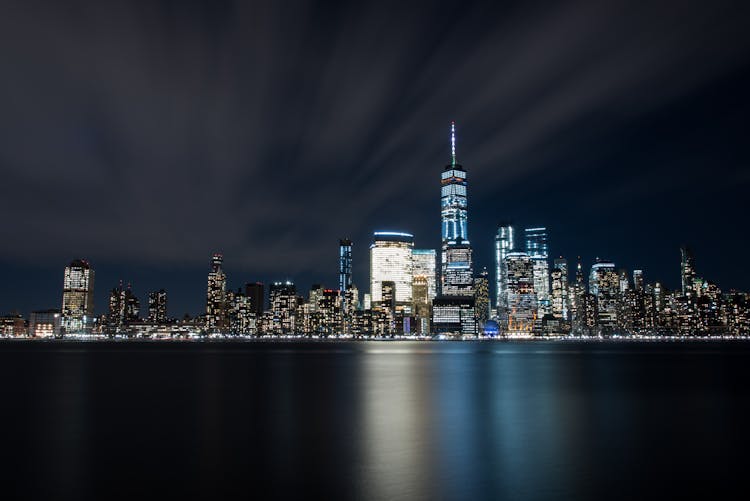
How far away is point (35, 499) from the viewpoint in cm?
1875

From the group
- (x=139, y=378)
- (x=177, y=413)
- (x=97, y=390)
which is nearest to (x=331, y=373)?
(x=139, y=378)

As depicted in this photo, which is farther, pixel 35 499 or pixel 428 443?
pixel 428 443

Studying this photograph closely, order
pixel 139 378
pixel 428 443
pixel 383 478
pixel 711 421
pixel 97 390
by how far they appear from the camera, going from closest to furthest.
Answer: pixel 383 478 → pixel 428 443 → pixel 711 421 → pixel 97 390 → pixel 139 378

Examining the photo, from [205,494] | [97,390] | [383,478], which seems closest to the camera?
[205,494]

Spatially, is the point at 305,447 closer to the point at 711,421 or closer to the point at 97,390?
the point at 711,421

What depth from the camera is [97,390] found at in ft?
173

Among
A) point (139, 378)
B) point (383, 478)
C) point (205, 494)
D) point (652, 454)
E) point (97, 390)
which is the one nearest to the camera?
point (205, 494)

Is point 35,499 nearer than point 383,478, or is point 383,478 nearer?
point 35,499

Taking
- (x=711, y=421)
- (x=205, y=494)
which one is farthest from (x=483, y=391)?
(x=205, y=494)

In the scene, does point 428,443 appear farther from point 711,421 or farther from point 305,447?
point 711,421

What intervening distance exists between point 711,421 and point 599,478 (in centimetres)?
1955

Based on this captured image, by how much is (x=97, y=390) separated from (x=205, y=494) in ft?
131

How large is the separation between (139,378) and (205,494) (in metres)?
53.0

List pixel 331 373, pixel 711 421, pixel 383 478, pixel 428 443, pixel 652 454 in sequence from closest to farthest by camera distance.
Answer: pixel 383 478, pixel 652 454, pixel 428 443, pixel 711 421, pixel 331 373
